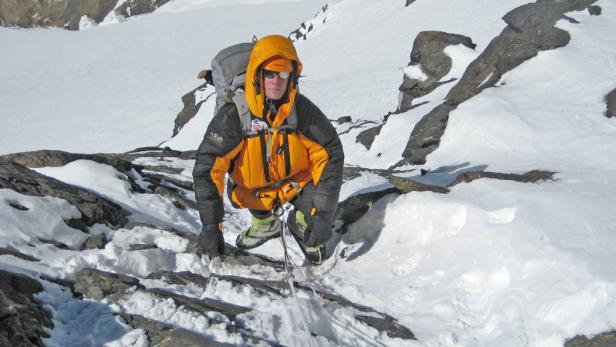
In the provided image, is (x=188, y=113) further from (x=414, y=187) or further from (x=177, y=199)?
(x=414, y=187)

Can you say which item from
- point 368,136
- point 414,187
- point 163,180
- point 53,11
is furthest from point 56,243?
point 53,11

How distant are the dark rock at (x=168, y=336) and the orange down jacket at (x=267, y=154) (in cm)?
Answer: 153

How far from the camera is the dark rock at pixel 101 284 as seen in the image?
4.04 meters

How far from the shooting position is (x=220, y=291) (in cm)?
430

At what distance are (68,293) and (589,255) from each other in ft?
12.7

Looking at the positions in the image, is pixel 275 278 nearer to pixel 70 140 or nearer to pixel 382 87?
pixel 382 87

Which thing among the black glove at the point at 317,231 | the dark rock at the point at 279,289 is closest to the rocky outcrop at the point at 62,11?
the black glove at the point at 317,231

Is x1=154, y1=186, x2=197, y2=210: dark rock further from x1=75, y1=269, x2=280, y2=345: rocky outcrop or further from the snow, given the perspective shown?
x1=75, y1=269, x2=280, y2=345: rocky outcrop

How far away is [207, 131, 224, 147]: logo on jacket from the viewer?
4.86 metres

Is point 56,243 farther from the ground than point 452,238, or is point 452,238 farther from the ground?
point 56,243

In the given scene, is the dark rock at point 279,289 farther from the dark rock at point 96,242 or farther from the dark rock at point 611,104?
the dark rock at point 611,104

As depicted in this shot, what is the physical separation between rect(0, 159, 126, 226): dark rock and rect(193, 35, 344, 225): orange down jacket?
1526mm

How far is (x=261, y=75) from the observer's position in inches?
186

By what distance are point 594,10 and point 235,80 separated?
33.5 ft
